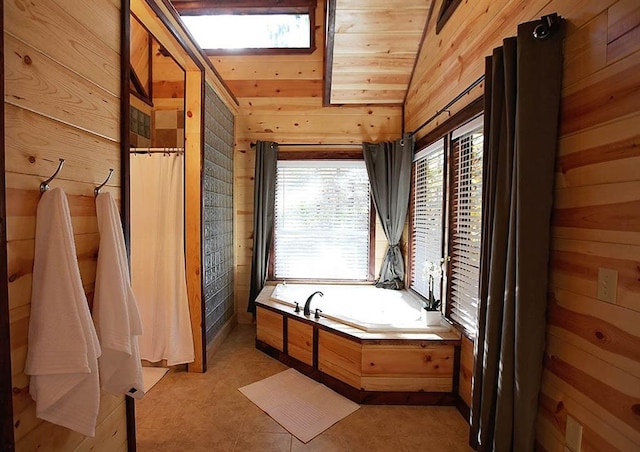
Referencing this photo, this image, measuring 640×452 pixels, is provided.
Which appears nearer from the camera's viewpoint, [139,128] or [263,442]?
[263,442]

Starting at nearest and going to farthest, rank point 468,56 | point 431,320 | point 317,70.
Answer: point 468,56 → point 431,320 → point 317,70

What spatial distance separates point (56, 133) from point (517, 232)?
182cm

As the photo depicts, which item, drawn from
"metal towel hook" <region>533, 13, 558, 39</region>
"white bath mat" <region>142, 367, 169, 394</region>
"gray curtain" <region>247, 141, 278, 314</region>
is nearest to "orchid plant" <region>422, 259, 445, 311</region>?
"metal towel hook" <region>533, 13, 558, 39</region>

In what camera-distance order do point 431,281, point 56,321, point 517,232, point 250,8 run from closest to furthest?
point 56,321, point 517,232, point 431,281, point 250,8

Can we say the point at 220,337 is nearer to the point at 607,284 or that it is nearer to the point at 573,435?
the point at 573,435

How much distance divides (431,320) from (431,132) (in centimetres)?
164

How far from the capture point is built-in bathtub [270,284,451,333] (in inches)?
89.2

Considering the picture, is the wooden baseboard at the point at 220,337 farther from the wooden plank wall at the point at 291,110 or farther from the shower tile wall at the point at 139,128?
the shower tile wall at the point at 139,128

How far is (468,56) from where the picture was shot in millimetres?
2045

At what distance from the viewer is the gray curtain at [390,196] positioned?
3.28 m

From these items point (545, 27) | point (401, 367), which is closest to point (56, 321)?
point (401, 367)

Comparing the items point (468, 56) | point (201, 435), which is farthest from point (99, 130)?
point (468, 56)

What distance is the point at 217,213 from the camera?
2969 mm

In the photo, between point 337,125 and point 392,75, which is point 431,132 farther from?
point 337,125
